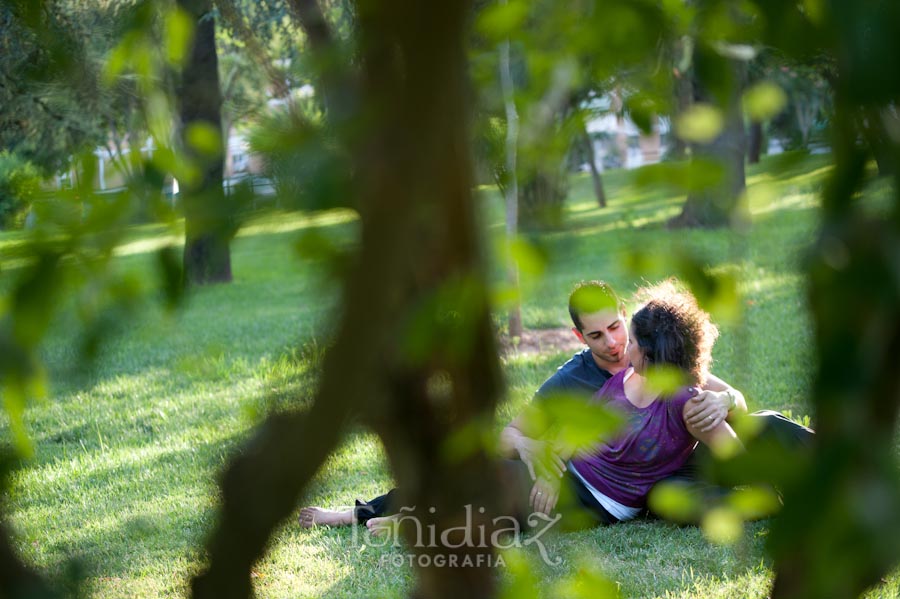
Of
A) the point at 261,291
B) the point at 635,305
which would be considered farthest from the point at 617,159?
the point at 635,305

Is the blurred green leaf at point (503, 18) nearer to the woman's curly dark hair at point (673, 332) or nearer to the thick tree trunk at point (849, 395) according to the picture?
the thick tree trunk at point (849, 395)

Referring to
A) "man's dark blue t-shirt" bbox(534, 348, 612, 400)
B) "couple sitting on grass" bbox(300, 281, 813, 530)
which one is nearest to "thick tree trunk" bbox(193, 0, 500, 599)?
"couple sitting on grass" bbox(300, 281, 813, 530)

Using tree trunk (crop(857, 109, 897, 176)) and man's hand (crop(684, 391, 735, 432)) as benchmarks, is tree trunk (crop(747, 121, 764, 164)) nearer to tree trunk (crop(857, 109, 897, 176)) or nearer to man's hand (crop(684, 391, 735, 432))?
man's hand (crop(684, 391, 735, 432))

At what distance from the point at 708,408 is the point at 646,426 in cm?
34

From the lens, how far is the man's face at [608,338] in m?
4.75

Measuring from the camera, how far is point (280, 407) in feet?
2.48

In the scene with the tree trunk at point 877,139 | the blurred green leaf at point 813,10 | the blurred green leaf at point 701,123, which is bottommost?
the tree trunk at point 877,139

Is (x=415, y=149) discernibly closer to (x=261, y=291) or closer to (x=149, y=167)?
(x=149, y=167)

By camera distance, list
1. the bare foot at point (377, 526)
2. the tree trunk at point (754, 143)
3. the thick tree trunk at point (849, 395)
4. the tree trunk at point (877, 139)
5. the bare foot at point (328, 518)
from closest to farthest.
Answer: the thick tree trunk at point (849, 395)
the tree trunk at point (877, 139)
the bare foot at point (377, 526)
the bare foot at point (328, 518)
the tree trunk at point (754, 143)

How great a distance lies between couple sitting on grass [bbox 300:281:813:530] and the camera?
4.24 metres

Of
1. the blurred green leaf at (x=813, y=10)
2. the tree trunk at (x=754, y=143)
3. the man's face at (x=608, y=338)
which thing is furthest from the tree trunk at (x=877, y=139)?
the tree trunk at (x=754, y=143)

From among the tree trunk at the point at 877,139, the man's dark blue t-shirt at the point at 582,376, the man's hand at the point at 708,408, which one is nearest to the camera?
the tree trunk at the point at 877,139

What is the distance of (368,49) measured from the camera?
68 cm

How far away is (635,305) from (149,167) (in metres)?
3.78
